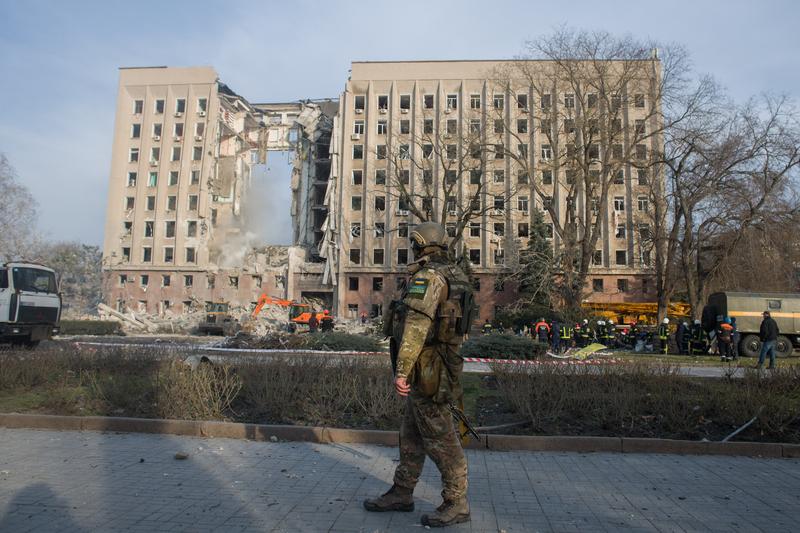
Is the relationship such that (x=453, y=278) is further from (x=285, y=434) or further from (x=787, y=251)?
(x=787, y=251)

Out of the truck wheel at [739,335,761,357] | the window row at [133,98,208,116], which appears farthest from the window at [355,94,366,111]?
the truck wheel at [739,335,761,357]

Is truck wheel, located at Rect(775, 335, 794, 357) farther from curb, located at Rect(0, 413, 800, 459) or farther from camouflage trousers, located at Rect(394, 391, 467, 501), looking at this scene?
camouflage trousers, located at Rect(394, 391, 467, 501)

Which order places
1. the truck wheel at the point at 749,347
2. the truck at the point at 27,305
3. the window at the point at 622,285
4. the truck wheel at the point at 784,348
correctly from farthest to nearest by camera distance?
the window at the point at 622,285 < the truck wheel at the point at 749,347 < the truck wheel at the point at 784,348 < the truck at the point at 27,305

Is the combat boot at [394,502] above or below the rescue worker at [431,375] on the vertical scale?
below

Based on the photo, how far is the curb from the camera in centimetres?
635

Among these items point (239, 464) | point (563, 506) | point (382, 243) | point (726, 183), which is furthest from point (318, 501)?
point (382, 243)

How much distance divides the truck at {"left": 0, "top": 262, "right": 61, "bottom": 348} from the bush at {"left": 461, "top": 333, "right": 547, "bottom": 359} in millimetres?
14134

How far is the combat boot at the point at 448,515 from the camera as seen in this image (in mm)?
3971

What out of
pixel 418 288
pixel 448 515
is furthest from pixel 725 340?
pixel 418 288

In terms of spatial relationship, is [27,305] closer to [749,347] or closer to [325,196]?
[749,347]

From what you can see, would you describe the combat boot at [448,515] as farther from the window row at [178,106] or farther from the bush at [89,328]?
the window row at [178,106]

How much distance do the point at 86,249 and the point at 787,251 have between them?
3476 inches

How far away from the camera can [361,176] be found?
57.2m

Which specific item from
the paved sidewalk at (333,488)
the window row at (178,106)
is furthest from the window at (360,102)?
the paved sidewalk at (333,488)
